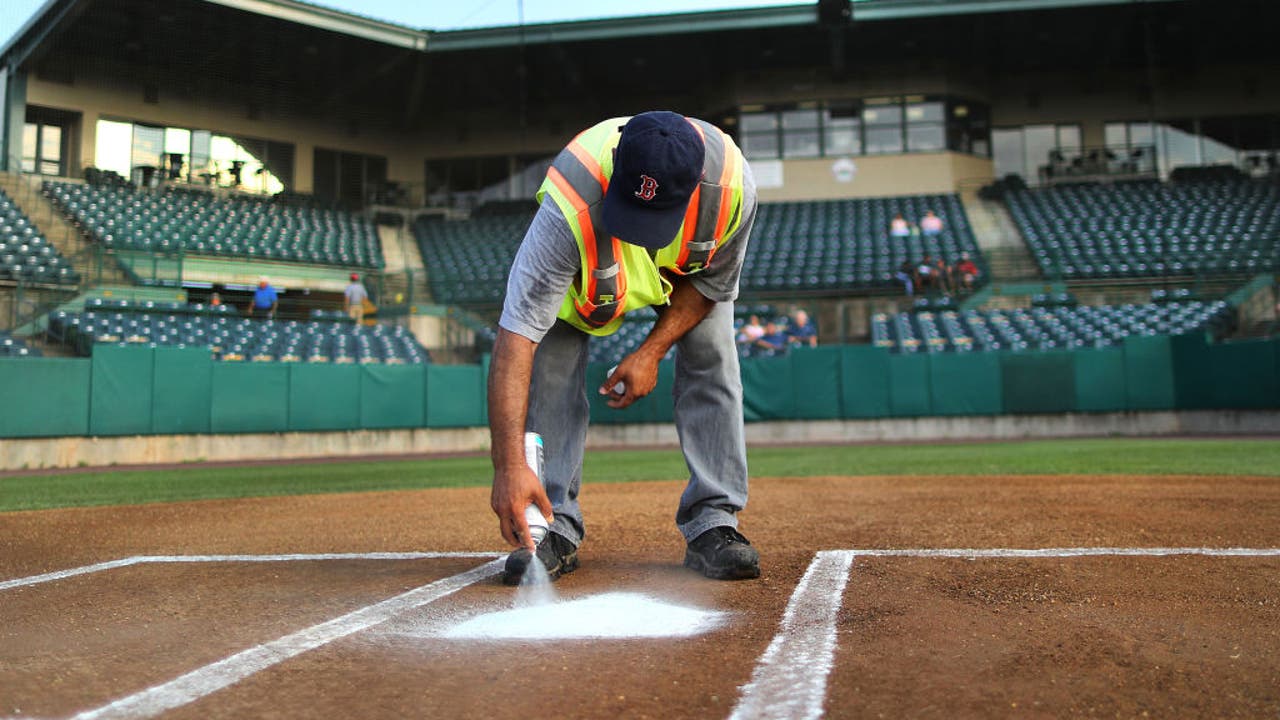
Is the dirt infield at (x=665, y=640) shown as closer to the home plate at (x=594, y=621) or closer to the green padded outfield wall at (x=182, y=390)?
the home plate at (x=594, y=621)

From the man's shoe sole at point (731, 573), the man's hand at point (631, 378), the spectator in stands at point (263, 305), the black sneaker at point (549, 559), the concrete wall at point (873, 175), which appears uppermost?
the concrete wall at point (873, 175)

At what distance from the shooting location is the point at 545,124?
2945 cm

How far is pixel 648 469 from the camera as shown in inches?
420

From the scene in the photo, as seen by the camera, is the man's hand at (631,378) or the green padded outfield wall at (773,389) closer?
the man's hand at (631,378)

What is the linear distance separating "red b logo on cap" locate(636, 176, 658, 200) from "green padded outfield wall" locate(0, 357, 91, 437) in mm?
13238

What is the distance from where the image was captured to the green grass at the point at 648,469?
8.23 metres

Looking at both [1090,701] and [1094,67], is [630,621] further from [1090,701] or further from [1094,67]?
[1094,67]

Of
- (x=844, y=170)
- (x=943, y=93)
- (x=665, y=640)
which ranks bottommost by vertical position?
(x=665, y=640)

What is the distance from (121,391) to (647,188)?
1350 centimetres

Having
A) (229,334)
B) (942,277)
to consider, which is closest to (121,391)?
(229,334)

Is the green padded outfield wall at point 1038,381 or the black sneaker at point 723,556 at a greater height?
the green padded outfield wall at point 1038,381

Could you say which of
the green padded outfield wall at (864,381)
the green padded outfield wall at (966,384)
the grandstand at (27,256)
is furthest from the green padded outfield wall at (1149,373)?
the grandstand at (27,256)

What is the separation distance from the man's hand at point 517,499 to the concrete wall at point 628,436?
42.1ft

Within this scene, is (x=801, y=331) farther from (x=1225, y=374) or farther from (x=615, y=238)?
(x=615, y=238)
